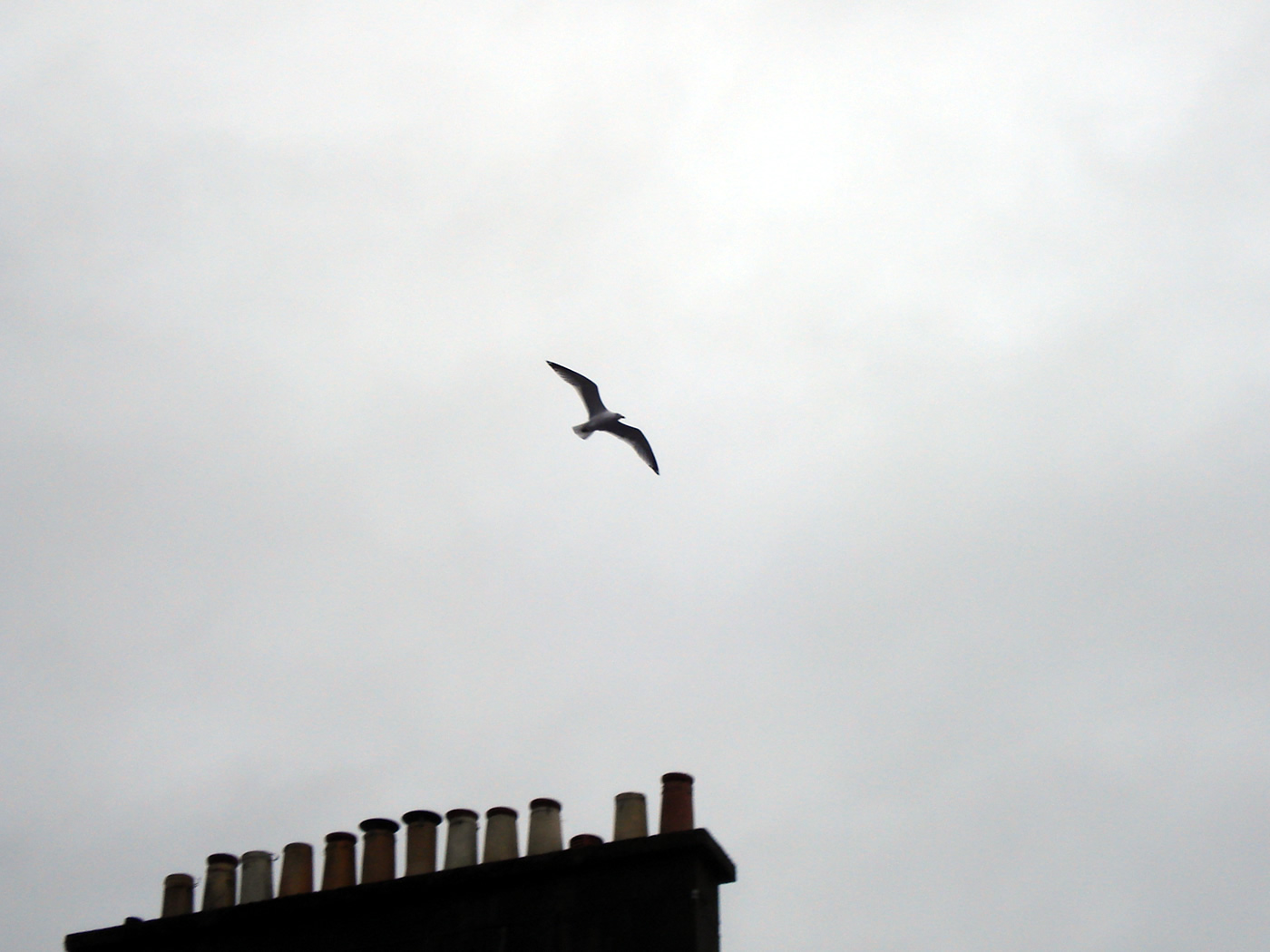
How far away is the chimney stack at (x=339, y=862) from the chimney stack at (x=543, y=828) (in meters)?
1.57

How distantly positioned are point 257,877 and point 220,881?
0.41 meters

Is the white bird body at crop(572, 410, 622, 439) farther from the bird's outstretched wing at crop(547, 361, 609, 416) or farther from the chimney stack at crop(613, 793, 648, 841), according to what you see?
the chimney stack at crop(613, 793, 648, 841)

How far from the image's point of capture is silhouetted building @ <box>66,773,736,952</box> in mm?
11078

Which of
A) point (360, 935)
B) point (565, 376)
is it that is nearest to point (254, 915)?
point (360, 935)

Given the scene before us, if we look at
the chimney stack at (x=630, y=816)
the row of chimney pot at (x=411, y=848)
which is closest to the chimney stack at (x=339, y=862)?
the row of chimney pot at (x=411, y=848)

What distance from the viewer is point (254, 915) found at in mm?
12148

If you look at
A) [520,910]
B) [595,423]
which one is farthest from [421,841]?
[595,423]

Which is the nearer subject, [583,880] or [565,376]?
[583,880]

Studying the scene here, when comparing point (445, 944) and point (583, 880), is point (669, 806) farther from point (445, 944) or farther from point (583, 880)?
point (445, 944)

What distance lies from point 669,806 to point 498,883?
4.78 feet

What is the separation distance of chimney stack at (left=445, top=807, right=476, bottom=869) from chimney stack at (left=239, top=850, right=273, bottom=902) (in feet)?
5.60

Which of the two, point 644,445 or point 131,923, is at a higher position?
point 644,445

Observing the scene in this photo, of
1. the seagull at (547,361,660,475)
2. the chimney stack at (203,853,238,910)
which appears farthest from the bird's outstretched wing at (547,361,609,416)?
the chimney stack at (203,853,238,910)

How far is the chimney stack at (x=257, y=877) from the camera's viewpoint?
40.8ft
